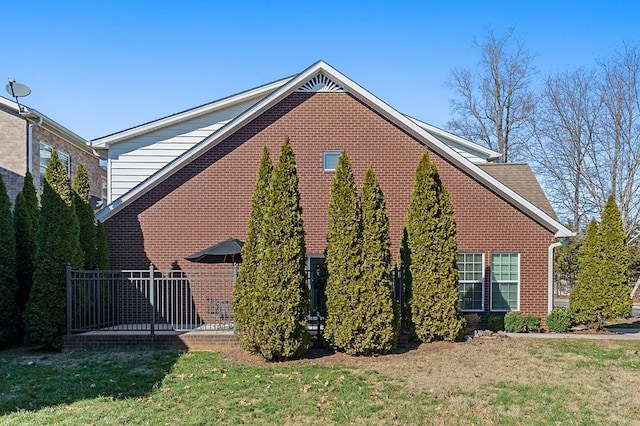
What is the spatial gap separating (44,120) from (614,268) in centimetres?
1683

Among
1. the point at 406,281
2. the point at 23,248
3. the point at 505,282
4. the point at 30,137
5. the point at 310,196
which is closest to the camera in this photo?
the point at 406,281

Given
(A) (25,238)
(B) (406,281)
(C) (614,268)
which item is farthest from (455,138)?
(A) (25,238)

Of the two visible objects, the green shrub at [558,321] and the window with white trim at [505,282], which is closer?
the green shrub at [558,321]

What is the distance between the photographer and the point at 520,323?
1190 cm

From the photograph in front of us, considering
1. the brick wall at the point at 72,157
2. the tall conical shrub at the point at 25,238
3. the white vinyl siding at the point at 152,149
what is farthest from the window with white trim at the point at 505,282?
the brick wall at the point at 72,157

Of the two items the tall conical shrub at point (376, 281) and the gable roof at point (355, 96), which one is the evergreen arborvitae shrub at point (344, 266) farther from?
the gable roof at point (355, 96)

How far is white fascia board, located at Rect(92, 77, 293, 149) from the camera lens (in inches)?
576

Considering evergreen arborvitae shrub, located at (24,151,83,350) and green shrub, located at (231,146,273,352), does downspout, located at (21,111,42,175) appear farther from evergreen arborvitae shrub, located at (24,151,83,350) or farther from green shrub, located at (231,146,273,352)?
green shrub, located at (231,146,273,352)

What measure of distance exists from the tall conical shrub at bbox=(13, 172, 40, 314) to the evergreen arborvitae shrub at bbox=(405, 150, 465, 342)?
26.9 ft

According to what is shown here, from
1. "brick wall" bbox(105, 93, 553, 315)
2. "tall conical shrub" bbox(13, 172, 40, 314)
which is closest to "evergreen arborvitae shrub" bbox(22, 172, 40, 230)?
"tall conical shrub" bbox(13, 172, 40, 314)

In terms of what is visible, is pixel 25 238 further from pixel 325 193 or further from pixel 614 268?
pixel 614 268

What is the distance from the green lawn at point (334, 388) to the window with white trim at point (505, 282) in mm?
2922

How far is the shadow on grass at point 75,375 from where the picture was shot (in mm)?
6652

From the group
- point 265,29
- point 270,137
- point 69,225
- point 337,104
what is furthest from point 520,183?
point 69,225
